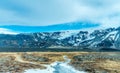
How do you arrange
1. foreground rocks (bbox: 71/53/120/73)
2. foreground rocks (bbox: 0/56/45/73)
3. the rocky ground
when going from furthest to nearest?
foreground rocks (bbox: 71/53/120/73)
the rocky ground
foreground rocks (bbox: 0/56/45/73)

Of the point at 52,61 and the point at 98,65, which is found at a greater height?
the point at 52,61

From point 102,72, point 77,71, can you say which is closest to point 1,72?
point 77,71

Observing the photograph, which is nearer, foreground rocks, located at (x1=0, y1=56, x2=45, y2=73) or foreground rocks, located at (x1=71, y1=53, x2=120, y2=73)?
foreground rocks, located at (x1=0, y1=56, x2=45, y2=73)

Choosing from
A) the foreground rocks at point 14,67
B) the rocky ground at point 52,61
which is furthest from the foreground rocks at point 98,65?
the foreground rocks at point 14,67

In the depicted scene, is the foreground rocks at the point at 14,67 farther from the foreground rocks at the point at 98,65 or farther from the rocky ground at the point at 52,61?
the foreground rocks at the point at 98,65

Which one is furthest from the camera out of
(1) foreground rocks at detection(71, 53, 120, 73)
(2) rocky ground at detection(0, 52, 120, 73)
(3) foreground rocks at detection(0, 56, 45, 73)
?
(1) foreground rocks at detection(71, 53, 120, 73)

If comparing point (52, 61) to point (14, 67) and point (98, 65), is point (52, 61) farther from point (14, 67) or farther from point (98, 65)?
point (14, 67)

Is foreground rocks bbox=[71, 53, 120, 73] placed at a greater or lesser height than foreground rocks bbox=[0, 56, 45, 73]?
lesser

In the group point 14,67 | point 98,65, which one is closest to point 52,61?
point 98,65

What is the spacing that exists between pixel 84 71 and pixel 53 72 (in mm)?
8976

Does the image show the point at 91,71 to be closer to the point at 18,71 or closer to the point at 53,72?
the point at 53,72

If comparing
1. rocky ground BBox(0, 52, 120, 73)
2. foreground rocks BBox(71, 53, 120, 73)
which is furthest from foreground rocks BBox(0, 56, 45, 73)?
foreground rocks BBox(71, 53, 120, 73)

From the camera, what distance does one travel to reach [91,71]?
A: 8162 cm

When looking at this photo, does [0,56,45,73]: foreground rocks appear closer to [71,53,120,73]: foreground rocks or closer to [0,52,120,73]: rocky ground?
[0,52,120,73]: rocky ground
